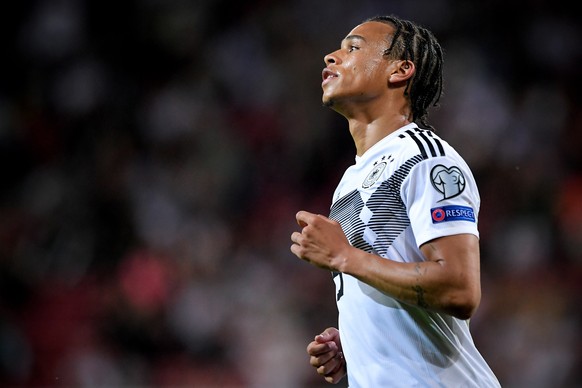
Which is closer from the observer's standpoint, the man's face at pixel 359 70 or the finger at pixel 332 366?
the finger at pixel 332 366

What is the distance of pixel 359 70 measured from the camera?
11.4 feet

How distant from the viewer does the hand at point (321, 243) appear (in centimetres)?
276

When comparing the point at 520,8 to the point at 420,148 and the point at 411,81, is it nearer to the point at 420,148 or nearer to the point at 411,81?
the point at 411,81

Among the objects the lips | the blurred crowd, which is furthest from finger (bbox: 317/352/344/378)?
the blurred crowd

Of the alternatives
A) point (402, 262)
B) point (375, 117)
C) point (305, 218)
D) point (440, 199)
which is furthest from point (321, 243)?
point (375, 117)

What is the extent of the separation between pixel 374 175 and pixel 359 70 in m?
0.61

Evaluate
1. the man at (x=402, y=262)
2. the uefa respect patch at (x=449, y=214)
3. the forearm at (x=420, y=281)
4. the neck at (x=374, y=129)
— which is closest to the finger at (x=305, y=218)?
the man at (x=402, y=262)

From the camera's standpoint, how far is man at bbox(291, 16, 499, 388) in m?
2.69

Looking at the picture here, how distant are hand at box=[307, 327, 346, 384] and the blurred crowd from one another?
379 cm

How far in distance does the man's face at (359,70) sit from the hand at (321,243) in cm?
81

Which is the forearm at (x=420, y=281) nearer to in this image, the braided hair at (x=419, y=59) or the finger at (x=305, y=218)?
the finger at (x=305, y=218)

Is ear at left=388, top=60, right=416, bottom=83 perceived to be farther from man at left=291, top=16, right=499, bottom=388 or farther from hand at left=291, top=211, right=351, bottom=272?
hand at left=291, top=211, right=351, bottom=272

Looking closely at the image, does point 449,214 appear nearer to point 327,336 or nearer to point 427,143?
point 427,143

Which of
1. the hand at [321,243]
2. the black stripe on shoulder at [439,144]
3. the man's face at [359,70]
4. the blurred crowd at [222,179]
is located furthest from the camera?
the blurred crowd at [222,179]
